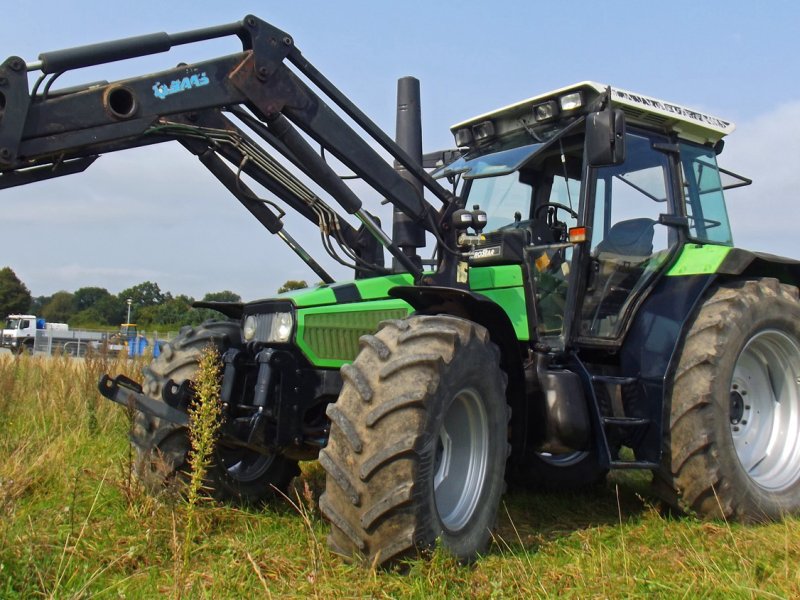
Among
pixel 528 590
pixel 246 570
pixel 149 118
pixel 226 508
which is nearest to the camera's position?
pixel 528 590

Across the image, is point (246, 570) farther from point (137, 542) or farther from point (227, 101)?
point (227, 101)

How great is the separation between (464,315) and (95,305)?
3216 inches

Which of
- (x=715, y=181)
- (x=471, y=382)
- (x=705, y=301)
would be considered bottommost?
(x=471, y=382)

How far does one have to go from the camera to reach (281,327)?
14.9ft

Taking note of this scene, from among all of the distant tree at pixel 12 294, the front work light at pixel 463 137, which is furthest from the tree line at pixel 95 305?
the front work light at pixel 463 137

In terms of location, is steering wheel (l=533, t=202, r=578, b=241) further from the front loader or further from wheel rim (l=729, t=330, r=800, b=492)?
wheel rim (l=729, t=330, r=800, b=492)

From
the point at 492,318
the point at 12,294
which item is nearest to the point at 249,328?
the point at 492,318

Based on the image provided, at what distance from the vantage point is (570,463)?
5348 millimetres

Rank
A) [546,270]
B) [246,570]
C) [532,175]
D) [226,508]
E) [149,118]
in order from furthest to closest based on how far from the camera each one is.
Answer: [532,175]
[546,270]
[226,508]
[149,118]
[246,570]

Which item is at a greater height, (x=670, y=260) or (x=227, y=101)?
(x=227, y=101)

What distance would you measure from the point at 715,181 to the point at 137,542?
4773mm

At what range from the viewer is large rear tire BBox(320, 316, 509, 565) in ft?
11.0

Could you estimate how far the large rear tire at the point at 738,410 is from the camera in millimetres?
4672

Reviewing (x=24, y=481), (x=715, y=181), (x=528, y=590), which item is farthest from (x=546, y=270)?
(x=24, y=481)
